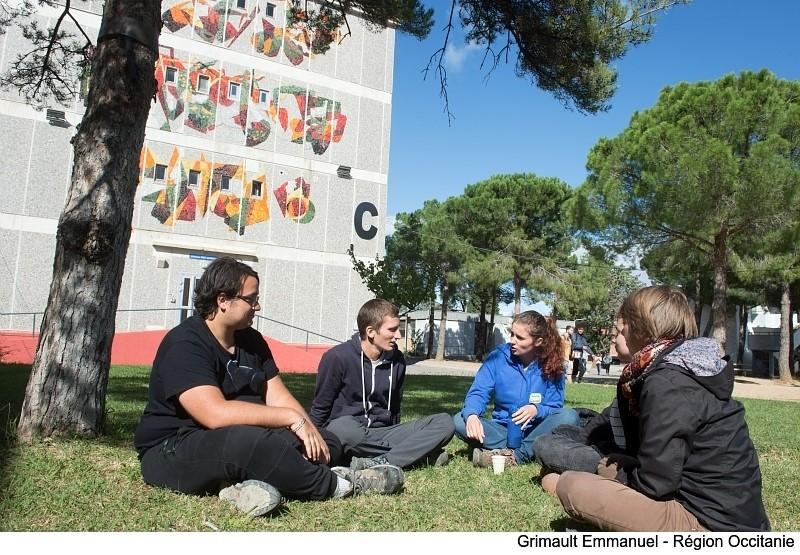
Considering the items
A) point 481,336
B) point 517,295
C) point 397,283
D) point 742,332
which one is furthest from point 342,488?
point 742,332

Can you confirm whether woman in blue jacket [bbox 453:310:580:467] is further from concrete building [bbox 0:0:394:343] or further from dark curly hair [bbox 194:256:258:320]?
concrete building [bbox 0:0:394:343]

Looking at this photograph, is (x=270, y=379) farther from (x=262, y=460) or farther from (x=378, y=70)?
(x=378, y=70)

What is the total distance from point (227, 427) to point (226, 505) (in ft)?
1.21

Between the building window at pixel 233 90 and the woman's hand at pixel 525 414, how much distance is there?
21.1 metres

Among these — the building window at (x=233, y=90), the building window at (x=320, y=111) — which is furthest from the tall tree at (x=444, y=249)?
the building window at (x=233, y=90)

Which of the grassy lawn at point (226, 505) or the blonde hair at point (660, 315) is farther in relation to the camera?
the grassy lawn at point (226, 505)

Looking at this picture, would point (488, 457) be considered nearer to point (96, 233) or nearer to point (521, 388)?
point (521, 388)

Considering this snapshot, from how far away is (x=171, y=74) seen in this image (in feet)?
72.5

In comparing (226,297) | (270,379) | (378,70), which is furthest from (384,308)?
(378,70)

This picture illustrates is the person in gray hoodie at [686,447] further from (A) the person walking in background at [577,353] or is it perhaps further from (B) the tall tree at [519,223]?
(B) the tall tree at [519,223]

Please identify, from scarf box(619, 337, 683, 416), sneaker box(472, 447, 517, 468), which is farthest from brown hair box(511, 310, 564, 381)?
scarf box(619, 337, 683, 416)

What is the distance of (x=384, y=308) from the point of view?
4.48m

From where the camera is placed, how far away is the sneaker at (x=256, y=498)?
2928 mm

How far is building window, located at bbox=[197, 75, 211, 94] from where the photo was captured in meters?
22.6
